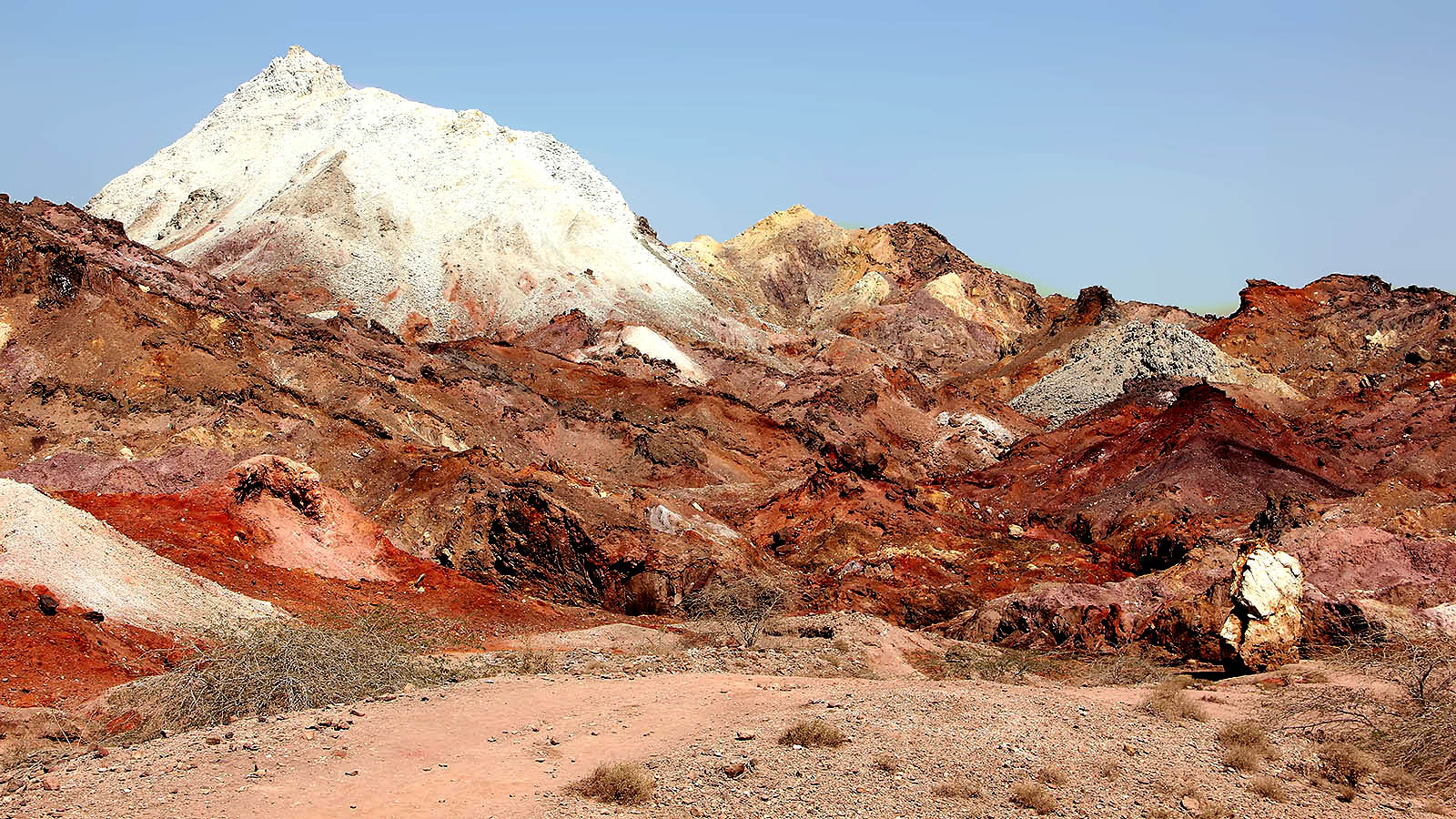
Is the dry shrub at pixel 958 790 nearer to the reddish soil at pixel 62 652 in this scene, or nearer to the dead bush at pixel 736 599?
the reddish soil at pixel 62 652

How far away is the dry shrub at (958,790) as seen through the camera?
1109 centimetres

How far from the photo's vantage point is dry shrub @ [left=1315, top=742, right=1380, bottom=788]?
38.9ft

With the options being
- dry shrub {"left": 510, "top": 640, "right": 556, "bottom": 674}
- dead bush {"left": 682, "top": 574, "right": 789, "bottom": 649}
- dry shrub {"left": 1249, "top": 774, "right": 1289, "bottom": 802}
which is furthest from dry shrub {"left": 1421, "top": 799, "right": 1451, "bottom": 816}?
dead bush {"left": 682, "top": 574, "right": 789, "bottom": 649}

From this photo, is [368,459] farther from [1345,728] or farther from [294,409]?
[1345,728]

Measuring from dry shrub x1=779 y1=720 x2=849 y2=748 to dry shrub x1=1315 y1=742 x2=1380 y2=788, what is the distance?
179 inches

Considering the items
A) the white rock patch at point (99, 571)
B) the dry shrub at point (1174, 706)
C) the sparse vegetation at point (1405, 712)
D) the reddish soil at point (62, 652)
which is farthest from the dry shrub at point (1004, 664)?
the reddish soil at point (62, 652)

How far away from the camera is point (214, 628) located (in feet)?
62.0

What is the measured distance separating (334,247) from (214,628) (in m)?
57.0

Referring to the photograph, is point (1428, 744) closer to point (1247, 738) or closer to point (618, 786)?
point (1247, 738)


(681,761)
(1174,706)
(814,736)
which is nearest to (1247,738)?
(1174,706)

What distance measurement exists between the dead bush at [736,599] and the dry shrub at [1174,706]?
10464 mm

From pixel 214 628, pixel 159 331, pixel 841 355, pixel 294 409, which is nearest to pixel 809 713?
pixel 214 628

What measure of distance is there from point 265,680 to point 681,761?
185 inches

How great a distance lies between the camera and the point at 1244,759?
12.1m
